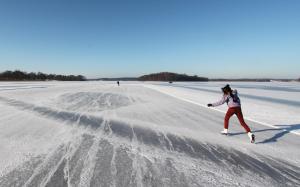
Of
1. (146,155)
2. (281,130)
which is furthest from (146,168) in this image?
(281,130)

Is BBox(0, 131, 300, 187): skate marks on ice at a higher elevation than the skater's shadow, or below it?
higher

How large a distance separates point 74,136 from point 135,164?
2.42 m

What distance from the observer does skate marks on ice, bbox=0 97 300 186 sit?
293cm

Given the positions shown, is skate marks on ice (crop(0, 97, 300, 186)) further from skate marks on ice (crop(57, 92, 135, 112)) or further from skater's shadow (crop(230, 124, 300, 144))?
skate marks on ice (crop(57, 92, 135, 112))

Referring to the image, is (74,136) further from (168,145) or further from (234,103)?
(234,103)

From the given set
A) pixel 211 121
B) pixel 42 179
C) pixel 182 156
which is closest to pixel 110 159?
pixel 42 179

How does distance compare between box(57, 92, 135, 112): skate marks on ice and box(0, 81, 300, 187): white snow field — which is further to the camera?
box(57, 92, 135, 112): skate marks on ice

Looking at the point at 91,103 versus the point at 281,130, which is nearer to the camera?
the point at 281,130

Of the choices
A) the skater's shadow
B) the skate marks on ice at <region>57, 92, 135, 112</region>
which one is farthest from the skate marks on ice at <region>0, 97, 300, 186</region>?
the skate marks on ice at <region>57, 92, 135, 112</region>

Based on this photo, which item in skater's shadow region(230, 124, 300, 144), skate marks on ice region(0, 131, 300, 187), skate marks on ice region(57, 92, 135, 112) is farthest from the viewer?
skate marks on ice region(57, 92, 135, 112)

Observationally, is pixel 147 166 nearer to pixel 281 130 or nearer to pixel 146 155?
pixel 146 155

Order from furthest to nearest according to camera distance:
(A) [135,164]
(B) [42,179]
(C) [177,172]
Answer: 1. (A) [135,164]
2. (C) [177,172]
3. (B) [42,179]

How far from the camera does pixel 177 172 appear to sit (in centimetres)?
320

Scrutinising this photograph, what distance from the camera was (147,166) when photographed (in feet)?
11.2
